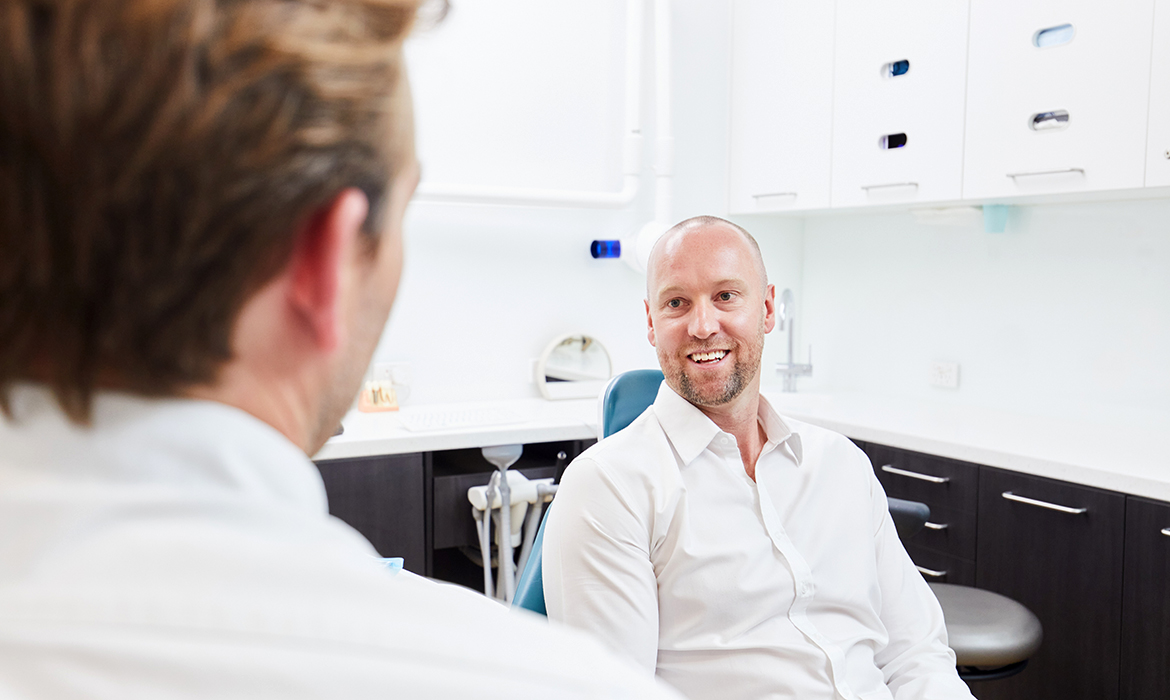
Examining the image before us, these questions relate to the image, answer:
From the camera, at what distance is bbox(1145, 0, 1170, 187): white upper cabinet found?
84.7 inches

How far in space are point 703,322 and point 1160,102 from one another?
4.85 feet

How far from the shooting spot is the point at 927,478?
2.33m

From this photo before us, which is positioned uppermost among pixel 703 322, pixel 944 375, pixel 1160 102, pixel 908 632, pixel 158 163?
pixel 1160 102

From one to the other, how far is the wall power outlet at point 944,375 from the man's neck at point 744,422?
175 centimetres

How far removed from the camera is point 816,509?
1.46 meters

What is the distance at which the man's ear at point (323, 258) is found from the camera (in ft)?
1.27

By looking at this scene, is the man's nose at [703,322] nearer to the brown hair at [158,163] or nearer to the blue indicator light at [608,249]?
the brown hair at [158,163]

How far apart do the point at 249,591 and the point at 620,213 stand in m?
3.12

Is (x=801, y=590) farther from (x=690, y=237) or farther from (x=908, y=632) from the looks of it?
(x=690, y=237)

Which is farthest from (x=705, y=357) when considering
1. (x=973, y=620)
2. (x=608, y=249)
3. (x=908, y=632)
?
(x=608, y=249)

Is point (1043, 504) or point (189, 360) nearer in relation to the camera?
point (189, 360)

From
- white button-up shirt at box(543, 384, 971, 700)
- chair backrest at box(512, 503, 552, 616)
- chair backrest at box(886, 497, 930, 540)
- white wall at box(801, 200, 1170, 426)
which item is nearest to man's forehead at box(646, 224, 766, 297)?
white button-up shirt at box(543, 384, 971, 700)

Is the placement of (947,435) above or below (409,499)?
above

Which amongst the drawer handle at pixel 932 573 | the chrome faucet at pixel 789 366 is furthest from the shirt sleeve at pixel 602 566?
the chrome faucet at pixel 789 366
